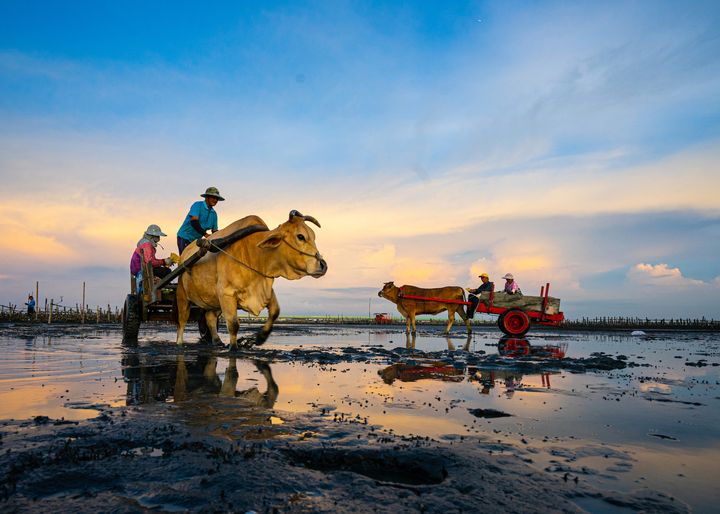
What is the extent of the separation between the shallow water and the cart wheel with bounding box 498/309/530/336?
39.8ft

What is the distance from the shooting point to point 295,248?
27.6 feet

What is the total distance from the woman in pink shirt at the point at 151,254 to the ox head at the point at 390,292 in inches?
515

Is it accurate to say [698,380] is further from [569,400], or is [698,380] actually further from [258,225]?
[258,225]

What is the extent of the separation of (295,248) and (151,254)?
478 centimetres

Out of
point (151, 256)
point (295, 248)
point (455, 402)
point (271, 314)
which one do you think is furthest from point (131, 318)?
point (455, 402)

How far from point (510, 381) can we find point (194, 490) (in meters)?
5.19

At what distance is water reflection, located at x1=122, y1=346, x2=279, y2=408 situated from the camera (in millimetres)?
4742

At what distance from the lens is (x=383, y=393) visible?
17.5ft

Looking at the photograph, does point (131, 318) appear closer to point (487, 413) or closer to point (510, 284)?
point (487, 413)

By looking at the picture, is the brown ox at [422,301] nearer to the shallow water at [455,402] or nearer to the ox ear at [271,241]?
the shallow water at [455,402]

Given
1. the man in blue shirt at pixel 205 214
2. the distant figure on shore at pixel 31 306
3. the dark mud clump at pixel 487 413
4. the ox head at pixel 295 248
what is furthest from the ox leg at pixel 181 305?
the distant figure on shore at pixel 31 306

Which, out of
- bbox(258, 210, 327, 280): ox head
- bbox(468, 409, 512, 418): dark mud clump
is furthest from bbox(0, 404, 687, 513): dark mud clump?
bbox(258, 210, 327, 280): ox head

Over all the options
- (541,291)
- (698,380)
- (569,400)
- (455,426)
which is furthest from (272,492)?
(541,291)

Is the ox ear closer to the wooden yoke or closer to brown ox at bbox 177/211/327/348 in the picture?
brown ox at bbox 177/211/327/348
